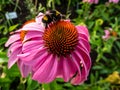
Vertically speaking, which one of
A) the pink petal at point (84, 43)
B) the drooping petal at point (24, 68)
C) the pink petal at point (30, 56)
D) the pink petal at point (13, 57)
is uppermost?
the pink petal at point (30, 56)

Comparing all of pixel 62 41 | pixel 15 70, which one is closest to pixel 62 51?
pixel 62 41

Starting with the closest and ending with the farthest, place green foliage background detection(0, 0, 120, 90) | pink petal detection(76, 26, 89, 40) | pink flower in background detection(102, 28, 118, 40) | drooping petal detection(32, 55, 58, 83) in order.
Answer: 1. drooping petal detection(32, 55, 58, 83)
2. pink petal detection(76, 26, 89, 40)
3. green foliage background detection(0, 0, 120, 90)
4. pink flower in background detection(102, 28, 118, 40)

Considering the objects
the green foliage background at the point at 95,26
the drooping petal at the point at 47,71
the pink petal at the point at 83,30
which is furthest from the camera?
the green foliage background at the point at 95,26

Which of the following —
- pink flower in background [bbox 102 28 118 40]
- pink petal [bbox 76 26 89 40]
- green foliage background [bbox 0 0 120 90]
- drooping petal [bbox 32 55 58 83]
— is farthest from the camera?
pink flower in background [bbox 102 28 118 40]

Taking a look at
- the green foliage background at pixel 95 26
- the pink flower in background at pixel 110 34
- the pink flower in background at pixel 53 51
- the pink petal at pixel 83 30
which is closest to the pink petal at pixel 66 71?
the pink flower in background at pixel 53 51

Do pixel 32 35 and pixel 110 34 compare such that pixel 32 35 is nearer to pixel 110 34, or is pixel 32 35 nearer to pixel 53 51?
pixel 53 51

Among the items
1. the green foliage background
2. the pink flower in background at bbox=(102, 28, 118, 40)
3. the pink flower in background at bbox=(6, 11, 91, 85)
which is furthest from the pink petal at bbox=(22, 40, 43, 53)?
the pink flower in background at bbox=(102, 28, 118, 40)

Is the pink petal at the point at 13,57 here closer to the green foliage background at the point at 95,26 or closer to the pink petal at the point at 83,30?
the pink petal at the point at 83,30

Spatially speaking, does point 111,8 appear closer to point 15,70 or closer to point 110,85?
point 110,85

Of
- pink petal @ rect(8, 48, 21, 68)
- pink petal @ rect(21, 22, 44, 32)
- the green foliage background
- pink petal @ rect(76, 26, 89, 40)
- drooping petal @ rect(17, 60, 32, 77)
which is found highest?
pink petal @ rect(21, 22, 44, 32)

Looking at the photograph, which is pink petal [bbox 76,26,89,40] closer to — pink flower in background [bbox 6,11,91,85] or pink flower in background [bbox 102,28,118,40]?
pink flower in background [bbox 6,11,91,85]
